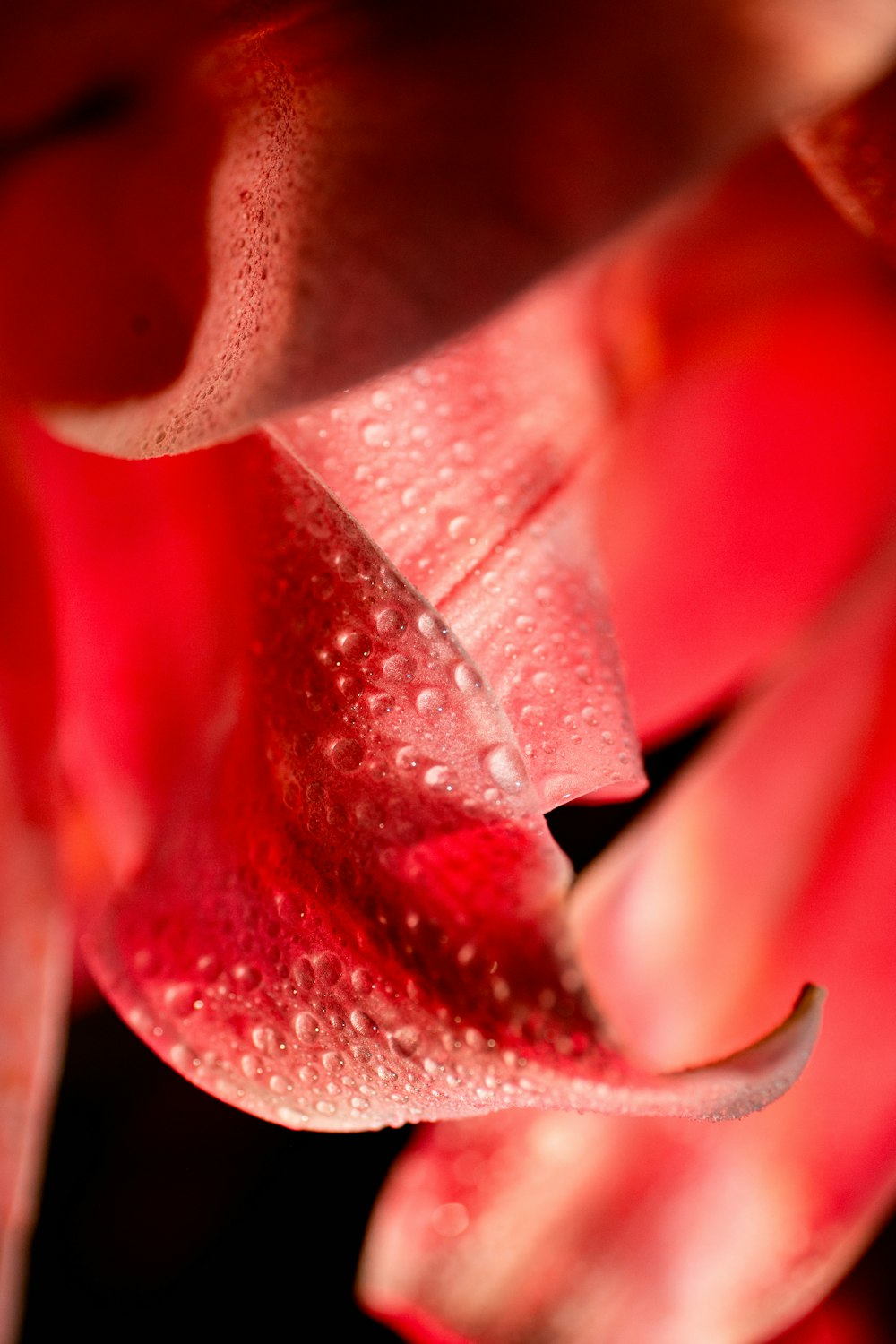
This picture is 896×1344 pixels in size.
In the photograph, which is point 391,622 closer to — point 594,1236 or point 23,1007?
point 23,1007

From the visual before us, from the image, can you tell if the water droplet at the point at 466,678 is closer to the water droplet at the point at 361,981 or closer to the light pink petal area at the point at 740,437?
the water droplet at the point at 361,981

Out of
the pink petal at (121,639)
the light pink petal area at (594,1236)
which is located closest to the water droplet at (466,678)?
the pink petal at (121,639)

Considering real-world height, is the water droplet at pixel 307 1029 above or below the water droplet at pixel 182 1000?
above

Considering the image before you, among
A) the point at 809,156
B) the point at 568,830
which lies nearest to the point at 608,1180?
the point at 568,830

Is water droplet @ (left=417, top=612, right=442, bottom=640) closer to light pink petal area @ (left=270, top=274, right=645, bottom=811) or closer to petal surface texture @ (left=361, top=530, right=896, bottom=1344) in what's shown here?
light pink petal area @ (left=270, top=274, right=645, bottom=811)

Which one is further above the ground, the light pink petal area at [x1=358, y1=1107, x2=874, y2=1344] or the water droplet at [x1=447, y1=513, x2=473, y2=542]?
the water droplet at [x1=447, y1=513, x2=473, y2=542]

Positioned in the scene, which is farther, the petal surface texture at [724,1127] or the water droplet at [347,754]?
the petal surface texture at [724,1127]

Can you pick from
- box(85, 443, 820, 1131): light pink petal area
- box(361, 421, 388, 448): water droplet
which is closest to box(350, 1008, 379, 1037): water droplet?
box(85, 443, 820, 1131): light pink petal area

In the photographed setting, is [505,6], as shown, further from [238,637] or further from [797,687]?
[797,687]

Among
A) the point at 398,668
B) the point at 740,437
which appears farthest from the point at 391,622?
the point at 740,437
